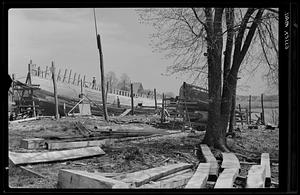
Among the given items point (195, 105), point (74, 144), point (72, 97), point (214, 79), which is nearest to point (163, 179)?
point (74, 144)

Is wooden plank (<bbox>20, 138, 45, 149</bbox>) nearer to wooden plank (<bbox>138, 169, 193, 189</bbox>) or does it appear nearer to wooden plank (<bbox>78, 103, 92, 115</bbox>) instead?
wooden plank (<bbox>78, 103, 92, 115</bbox>)

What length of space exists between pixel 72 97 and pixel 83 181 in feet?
9.72

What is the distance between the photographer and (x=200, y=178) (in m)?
3.89

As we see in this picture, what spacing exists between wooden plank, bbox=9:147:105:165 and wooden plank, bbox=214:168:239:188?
2.05 meters

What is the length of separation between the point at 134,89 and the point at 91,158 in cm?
130

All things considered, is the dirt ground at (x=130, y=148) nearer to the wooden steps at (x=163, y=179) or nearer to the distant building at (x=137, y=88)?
the wooden steps at (x=163, y=179)

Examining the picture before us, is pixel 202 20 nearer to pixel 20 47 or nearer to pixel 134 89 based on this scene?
pixel 134 89

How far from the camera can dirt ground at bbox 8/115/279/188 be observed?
13.3ft

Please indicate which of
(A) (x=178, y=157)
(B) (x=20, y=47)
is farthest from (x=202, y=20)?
(B) (x=20, y=47)

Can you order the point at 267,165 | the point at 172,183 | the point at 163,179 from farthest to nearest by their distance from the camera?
the point at 267,165
the point at 163,179
the point at 172,183

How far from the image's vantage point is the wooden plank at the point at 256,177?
3.54m

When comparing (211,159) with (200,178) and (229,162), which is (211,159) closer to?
(229,162)
